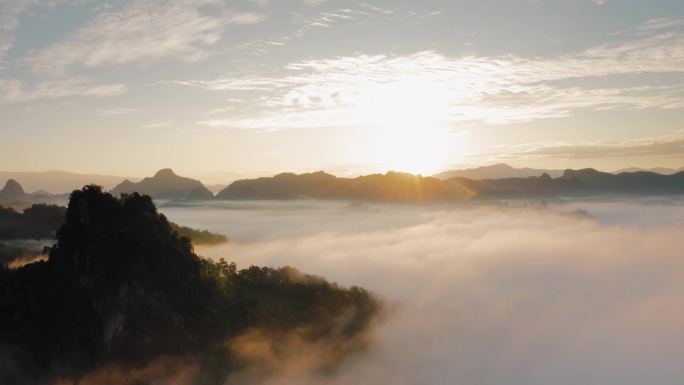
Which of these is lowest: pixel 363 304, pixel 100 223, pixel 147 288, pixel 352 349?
pixel 352 349

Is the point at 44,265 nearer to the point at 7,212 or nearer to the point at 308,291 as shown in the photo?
the point at 308,291

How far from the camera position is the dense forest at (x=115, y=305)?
60.3 metres

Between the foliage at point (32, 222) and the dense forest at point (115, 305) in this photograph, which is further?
the foliage at point (32, 222)

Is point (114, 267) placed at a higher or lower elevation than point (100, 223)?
lower

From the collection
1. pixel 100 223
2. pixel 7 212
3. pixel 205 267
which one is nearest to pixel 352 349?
pixel 205 267

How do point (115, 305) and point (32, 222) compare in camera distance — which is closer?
point (115, 305)

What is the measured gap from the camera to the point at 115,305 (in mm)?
62000

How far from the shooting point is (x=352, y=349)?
4001 inches

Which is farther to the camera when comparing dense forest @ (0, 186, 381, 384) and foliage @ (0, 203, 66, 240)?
foliage @ (0, 203, 66, 240)

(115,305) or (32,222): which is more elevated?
(32,222)

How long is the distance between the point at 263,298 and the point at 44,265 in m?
34.8

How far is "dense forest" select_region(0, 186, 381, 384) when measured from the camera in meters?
60.3

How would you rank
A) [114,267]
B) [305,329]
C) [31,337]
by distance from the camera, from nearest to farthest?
[31,337] < [114,267] < [305,329]

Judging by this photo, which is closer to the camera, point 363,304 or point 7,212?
point 363,304
